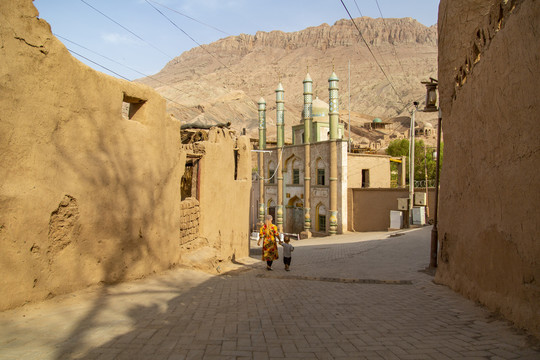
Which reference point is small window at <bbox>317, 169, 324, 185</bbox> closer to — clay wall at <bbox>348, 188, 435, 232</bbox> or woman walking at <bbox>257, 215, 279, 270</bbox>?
clay wall at <bbox>348, 188, 435, 232</bbox>

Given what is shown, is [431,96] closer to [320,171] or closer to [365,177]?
[320,171]

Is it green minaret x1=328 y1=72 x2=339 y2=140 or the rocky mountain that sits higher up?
the rocky mountain

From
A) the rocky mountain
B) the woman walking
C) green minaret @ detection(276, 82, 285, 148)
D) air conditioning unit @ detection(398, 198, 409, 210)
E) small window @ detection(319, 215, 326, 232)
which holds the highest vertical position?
the rocky mountain

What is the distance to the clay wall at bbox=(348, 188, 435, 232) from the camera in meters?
27.3

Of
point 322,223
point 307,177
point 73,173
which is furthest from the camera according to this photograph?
point 307,177

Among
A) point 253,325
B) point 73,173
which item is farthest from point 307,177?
point 253,325

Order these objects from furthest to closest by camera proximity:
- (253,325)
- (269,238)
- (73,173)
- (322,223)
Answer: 1. (322,223)
2. (269,238)
3. (73,173)
4. (253,325)

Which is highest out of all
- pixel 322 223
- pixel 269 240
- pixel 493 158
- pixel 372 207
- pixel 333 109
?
pixel 333 109

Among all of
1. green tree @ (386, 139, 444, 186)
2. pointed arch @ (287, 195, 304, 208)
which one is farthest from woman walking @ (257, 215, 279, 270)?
green tree @ (386, 139, 444, 186)

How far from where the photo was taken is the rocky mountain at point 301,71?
9869cm

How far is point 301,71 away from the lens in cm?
14450

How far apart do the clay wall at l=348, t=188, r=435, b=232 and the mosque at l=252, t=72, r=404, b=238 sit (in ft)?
1.98

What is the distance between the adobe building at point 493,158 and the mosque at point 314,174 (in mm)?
21196

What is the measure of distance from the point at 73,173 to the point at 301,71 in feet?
475
